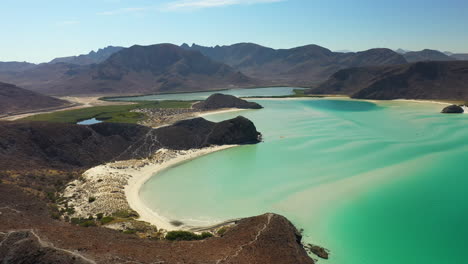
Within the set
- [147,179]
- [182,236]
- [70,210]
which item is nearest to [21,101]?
[147,179]

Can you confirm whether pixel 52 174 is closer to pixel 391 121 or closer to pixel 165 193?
pixel 165 193

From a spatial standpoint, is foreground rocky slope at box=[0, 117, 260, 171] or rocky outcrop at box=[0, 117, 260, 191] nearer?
rocky outcrop at box=[0, 117, 260, 191]

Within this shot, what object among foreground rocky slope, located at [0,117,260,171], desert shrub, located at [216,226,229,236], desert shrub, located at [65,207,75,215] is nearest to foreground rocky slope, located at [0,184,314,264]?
desert shrub, located at [216,226,229,236]

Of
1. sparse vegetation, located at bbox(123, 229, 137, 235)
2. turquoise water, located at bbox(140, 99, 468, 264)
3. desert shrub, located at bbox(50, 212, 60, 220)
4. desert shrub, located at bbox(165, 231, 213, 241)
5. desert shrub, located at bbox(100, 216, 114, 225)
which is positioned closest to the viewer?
desert shrub, located at bbox(165, 231, 213, 241)

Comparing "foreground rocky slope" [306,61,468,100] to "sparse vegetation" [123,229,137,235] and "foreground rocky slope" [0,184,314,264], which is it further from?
"sparse vegetation" [123,229,137,235]

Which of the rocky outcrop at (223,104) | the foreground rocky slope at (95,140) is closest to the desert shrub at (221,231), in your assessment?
the foreground rocky slope at (95,140)

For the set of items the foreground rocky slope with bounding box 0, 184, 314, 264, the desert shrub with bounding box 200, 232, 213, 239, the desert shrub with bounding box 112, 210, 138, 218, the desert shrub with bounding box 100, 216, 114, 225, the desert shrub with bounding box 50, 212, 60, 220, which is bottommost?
the desert shrub with bounding box 112, 210, 138, 218
